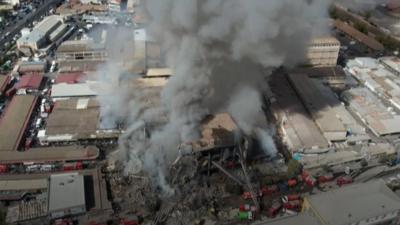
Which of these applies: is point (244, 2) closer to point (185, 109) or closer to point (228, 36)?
point (228, 36)

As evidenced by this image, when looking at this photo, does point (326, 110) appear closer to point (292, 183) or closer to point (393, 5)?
point (292, 183)

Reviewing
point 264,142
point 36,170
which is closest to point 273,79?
point 264,142

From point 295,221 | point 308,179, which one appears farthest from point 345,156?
point 295,221

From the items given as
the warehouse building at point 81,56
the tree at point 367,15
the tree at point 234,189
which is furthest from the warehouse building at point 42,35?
the tree at point 367,15

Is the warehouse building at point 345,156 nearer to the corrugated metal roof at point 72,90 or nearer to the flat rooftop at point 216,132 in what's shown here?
the flat rooftop at point 216,132

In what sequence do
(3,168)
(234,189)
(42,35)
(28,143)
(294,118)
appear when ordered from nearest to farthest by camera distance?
(234,189) < (3,168) < (28,143) < (294,118) < (42,35)

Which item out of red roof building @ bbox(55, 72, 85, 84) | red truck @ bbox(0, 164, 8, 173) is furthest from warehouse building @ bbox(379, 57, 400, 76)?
red truck @ bbox(0, 164, 8, 173)
